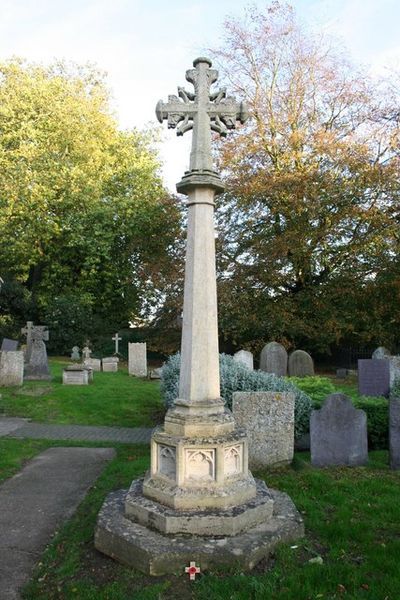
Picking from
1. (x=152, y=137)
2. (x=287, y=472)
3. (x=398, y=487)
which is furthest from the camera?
(x=152, y=137)

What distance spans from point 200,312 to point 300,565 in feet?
7.57

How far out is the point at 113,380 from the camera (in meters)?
16.7

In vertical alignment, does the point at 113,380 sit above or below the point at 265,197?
below

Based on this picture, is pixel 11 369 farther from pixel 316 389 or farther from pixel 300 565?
pixel 300 565

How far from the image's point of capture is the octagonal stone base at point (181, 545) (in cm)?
378

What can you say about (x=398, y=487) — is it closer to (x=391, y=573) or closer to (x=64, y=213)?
(x=391, y=573)

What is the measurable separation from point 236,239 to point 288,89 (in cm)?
715

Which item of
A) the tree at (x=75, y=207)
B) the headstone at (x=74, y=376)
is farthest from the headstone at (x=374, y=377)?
the tree at (x=75, y=207)

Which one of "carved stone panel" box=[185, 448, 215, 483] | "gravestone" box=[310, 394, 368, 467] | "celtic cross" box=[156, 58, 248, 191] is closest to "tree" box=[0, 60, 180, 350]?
"gravestone" box=[310, 394, 368, 467]

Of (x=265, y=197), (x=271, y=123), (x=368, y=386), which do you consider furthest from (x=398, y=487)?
(x=271, y=123)

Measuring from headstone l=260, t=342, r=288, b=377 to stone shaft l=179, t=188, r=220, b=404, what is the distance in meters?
12.5

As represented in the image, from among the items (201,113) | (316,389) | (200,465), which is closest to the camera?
(200,465)

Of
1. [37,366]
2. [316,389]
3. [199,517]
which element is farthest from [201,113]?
[37,366]

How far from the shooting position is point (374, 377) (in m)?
12.7
